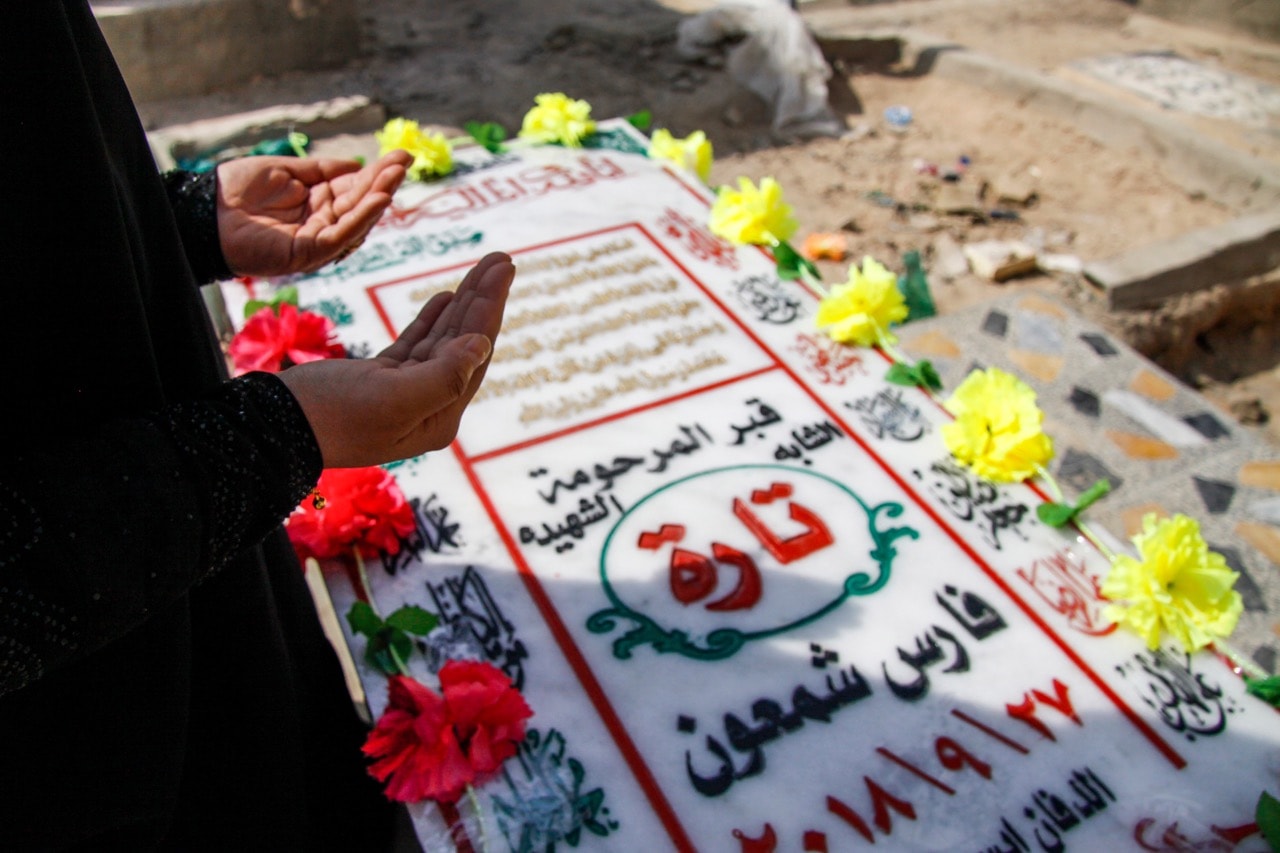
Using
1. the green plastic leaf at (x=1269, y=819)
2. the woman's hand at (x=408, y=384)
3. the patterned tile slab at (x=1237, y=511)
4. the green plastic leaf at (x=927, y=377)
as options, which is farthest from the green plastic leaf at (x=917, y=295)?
the woman's hand at (x=408, y=384)

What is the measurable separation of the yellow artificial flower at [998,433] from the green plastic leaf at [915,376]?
0.16 meters

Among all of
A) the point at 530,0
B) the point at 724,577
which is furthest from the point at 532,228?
the point at 530,0

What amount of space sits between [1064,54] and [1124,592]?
5.95 m

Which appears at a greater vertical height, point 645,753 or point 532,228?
point 532,228

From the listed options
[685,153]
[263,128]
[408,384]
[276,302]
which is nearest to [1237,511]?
[685,153]

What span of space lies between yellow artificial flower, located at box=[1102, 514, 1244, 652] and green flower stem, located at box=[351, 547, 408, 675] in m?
1.18

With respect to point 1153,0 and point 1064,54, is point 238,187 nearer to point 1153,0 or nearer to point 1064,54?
Answer: point 1064,54

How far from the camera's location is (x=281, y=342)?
1.83m

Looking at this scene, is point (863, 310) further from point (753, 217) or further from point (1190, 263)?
point (1190, 263)

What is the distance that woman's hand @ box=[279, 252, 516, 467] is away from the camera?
36.4 inches

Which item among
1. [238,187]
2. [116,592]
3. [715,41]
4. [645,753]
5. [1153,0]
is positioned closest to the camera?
[116,592]

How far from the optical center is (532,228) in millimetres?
2377

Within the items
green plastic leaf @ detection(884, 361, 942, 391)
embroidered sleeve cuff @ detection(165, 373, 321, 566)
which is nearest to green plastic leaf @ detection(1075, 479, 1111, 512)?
green plastic leaf @ detection(884, 361, 942, 391)

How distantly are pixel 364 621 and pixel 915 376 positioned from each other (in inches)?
48.8
